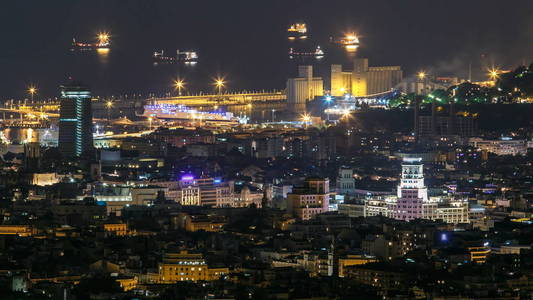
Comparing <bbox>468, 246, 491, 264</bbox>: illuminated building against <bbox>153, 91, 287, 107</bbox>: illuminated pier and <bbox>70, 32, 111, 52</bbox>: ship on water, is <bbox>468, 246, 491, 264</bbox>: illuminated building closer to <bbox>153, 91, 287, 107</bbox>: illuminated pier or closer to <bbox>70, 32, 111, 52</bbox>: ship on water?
<bbox>153, 91, 287, 107</bbox>: illuminated pier

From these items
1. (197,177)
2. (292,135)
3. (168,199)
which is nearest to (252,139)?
(292,135)

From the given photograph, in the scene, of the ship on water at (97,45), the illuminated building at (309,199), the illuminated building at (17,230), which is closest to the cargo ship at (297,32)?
Answer: the ship on water at (97,45)

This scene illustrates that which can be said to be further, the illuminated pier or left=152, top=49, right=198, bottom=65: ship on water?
left=152, top=49, right=198, bottom=65: ship on water

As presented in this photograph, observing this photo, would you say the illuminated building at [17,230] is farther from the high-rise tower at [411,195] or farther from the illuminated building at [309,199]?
the high-rise tower at [411,195]

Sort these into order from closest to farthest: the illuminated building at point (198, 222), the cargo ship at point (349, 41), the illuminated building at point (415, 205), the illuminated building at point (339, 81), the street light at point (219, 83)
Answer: the illuminated building at point (198, 222) < the illuminated building at point (415, 205) < the illuminated building at point (339, 81) < the cargo ship at point (349, 41) < the street light at point (219, 83)

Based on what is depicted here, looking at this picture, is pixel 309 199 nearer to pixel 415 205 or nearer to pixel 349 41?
pixel 415 205

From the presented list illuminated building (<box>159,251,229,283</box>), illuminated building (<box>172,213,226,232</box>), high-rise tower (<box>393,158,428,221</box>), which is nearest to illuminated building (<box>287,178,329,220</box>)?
high-rise tower (<box>393,158,428,221</box>)

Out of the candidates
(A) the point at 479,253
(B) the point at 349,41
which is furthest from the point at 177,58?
(A) the point at 479,253

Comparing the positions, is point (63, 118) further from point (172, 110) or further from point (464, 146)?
point (172, 110)
